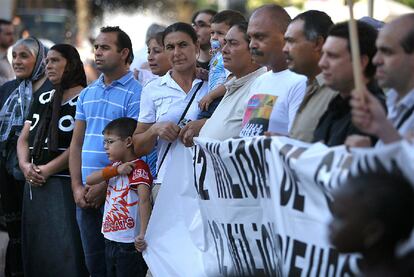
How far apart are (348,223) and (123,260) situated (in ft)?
13.8

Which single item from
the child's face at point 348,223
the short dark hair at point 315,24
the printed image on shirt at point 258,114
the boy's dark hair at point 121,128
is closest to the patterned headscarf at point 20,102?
the boy's dark hair at point 121,128

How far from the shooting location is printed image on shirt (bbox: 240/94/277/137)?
6215mm

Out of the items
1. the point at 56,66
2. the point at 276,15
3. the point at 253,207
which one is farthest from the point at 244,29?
the point at 56,66

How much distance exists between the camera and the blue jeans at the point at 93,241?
26.8 ft

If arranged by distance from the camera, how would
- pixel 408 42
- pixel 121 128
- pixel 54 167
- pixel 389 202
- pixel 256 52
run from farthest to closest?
pixel 54 167
pixel 121 128
pixel 256 52
pixel 408 42
pixel 389 202

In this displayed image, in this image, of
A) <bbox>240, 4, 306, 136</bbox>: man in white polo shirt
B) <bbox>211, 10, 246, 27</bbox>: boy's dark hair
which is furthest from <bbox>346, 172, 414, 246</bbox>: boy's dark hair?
<bbox>211, 10, 246, 27</bbox>: boy's dark hair

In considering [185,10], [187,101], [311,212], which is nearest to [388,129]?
[311,212]

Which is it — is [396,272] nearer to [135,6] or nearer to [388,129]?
[388,129]

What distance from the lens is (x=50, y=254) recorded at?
29.5ft

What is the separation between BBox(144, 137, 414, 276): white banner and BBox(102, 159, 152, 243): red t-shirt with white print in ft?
0.79

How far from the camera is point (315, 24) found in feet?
19.7

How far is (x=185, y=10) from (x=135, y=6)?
16.5 feet

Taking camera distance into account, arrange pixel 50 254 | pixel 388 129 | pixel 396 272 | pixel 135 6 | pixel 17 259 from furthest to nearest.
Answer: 1. pixel 135 6
2. pixel 17 259
3. pixel 50 254
4. pixel 388 129
5. pixel 396 272

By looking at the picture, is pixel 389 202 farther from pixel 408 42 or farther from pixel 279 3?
pixel 279 3
